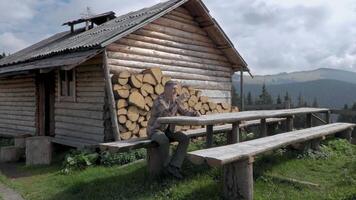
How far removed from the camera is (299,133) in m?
8.23

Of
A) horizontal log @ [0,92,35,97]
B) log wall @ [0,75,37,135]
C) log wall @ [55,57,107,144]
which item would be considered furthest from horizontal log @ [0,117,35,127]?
log wall @ [55,57,107,144]

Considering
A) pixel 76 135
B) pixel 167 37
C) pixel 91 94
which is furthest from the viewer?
pixel 167 37

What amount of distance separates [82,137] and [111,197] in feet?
16.4

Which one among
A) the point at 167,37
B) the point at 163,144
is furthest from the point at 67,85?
the point at 163,144

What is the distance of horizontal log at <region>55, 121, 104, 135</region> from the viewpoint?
35.3 feet

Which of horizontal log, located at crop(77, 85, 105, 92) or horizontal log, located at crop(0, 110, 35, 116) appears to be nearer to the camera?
horizontal log, located at crop(77, 85, 105, 92)

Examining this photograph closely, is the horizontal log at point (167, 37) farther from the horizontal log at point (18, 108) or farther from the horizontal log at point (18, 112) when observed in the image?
the horizontal log at point (18, 112)

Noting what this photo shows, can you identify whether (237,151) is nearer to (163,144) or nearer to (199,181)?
(199,181)

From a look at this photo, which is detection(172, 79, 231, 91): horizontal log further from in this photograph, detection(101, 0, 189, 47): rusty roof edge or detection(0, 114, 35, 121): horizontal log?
detection(0, 114, 35, 121): horizontal log

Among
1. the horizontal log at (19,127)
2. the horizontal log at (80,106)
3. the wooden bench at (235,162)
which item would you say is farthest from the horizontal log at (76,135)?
the wooden bench at (235,162)

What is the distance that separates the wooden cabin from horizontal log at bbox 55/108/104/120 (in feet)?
0.08

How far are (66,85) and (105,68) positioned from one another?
270 cm

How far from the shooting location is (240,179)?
584cm

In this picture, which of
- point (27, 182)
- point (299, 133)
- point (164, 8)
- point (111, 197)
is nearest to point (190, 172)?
point (111, 197)
